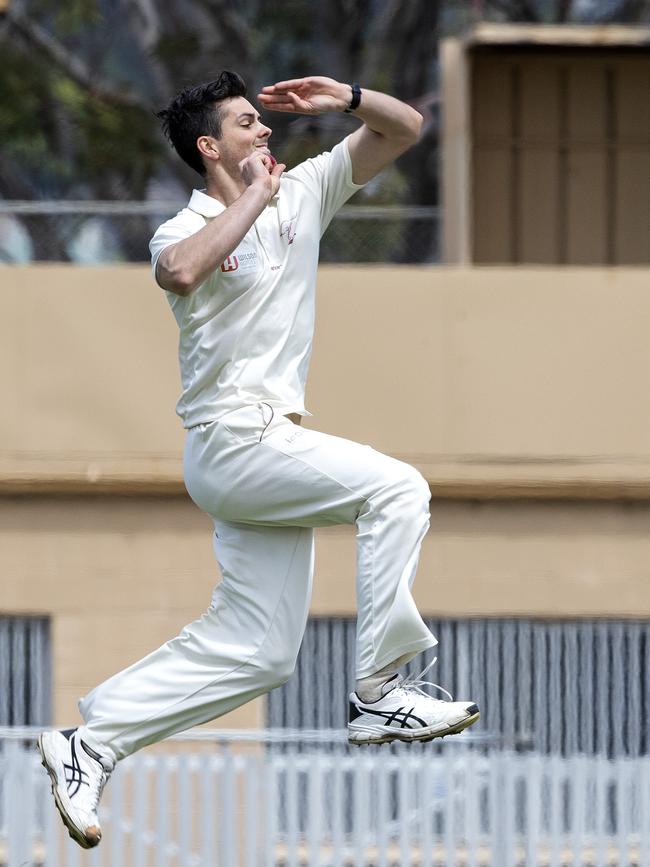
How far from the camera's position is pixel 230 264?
5.09 meters

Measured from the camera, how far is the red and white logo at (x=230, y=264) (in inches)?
200

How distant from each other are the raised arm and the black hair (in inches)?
5.0

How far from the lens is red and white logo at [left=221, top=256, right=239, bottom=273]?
16.7 ft

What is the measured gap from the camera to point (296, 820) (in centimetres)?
938

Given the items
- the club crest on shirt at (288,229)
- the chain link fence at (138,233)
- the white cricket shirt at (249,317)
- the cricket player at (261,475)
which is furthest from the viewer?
the chain link fence at (138,233)

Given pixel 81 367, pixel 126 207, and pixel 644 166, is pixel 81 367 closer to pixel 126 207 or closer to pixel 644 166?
pixel 126 207

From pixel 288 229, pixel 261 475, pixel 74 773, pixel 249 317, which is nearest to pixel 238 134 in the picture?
pixel 288 229

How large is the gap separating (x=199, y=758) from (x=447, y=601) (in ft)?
5.25

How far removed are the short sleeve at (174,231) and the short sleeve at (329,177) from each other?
0.43 metres

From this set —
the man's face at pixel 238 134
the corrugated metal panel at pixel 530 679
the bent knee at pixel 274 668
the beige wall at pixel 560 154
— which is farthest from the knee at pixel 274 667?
the beige wall at pixel 560 154

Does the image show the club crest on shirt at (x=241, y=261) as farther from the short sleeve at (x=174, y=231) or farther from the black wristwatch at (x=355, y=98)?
the black wristwatch at (x=355, y=98)

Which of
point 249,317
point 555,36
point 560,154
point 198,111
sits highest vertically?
point 555,36

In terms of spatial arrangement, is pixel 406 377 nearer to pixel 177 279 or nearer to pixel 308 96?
pixel 308 96

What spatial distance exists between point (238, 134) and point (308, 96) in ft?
0.80
